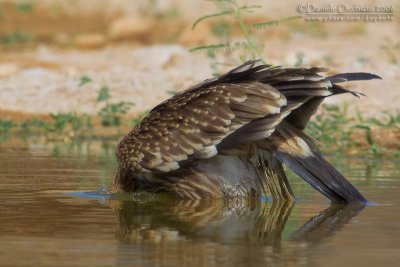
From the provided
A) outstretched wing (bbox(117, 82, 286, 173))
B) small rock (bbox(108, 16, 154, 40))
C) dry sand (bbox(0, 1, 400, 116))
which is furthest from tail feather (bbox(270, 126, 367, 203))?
small rock (bbox(108, 16, 154, 40))

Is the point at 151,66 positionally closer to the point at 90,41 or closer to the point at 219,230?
the point at 90,41

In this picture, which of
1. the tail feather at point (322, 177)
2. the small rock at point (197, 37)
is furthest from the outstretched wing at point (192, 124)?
the small rock at point (197, 37)

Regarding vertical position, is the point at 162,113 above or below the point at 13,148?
above

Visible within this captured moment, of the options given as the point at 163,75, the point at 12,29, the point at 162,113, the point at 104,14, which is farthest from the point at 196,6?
the point at 162,113

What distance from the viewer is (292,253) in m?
5.62

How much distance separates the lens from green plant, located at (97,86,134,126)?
43.6 ft

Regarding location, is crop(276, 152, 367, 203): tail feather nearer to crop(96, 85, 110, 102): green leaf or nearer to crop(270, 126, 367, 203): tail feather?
crop(270, 126, 367, 203): tail feather

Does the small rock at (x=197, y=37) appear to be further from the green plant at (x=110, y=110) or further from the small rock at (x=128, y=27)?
the green plant at (x=110, y=110)

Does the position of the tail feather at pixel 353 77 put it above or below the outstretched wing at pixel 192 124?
above

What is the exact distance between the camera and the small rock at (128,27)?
80.1 ft

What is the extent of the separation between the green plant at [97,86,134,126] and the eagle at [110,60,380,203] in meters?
5.16

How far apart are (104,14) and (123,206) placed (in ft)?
66.2

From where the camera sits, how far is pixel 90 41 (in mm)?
23656

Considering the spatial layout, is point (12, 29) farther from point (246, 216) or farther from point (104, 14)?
point (246, 216)
